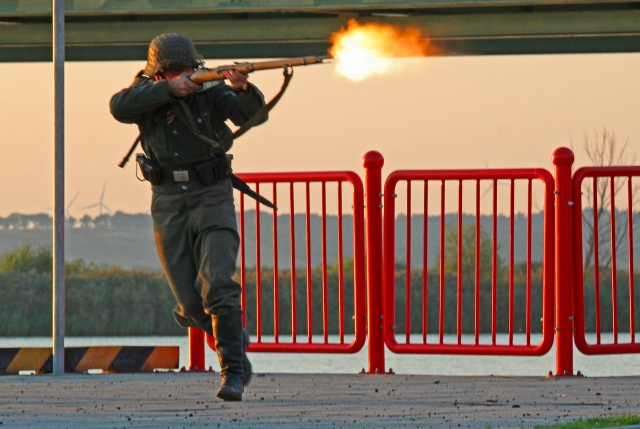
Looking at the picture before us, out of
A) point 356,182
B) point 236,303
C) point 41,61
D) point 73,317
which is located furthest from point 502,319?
point 236,303

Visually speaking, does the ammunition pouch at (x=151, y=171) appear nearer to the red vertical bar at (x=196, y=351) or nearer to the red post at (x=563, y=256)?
the red vertical bar at (x=196, y=351)

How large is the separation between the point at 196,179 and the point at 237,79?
0.55m

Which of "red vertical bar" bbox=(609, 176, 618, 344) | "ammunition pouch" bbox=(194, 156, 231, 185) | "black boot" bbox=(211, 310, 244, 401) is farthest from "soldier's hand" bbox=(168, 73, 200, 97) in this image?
"red vertical bar" bbox=(609, 176, 618, 344)

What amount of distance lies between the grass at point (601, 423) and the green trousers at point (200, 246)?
2.15 meters

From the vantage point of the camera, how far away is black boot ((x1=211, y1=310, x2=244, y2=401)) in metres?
8.18

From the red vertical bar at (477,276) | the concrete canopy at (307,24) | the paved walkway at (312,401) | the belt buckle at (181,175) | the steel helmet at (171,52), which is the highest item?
the concrete canopy at (307,24)

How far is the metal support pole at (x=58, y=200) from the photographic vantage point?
1011 centimetres

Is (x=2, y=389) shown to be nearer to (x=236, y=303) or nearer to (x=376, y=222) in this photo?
(x=236, y=303)

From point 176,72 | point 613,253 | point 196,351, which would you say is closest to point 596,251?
point 613,253

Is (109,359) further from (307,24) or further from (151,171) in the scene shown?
(307,24)

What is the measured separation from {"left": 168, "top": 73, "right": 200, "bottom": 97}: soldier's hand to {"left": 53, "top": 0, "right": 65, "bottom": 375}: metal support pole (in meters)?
2.40

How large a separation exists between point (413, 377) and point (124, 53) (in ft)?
34.5

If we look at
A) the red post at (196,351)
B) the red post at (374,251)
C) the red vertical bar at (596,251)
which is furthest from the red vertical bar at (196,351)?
the red vertical bar at (596,251)

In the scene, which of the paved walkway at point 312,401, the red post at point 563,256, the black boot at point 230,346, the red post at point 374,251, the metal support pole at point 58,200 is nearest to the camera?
the paved walkway at point 312,401
